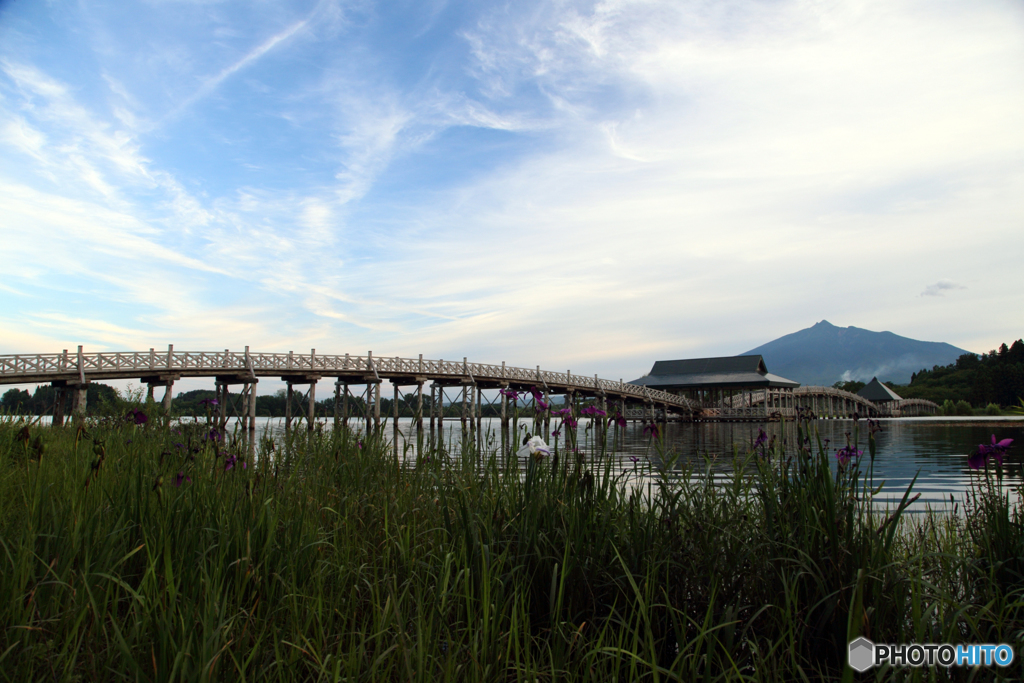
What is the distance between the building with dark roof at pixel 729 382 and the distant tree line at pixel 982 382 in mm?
20112

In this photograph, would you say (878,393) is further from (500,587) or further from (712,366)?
(500,587)

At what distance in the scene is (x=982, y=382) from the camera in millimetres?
67438

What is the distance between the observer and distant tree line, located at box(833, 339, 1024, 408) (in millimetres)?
63766

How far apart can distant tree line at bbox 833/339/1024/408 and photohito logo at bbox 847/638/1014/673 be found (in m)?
61.8

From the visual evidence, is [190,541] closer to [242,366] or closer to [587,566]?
[587,566]

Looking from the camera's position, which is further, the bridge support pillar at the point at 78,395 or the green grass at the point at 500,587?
the bridge support pillar at the point at 78,395

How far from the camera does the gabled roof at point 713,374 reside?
5794 centimetres

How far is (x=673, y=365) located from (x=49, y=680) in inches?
2728

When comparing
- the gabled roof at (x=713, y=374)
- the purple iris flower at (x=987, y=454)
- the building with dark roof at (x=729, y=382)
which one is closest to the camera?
the purple iris flower at (x=987, y=454)

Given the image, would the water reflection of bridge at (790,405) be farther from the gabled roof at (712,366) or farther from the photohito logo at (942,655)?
the photohito logo at (942,655)

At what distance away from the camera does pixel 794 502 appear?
296 centimetres

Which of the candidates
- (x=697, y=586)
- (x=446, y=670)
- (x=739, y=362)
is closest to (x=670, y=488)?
(x=697, y=586)

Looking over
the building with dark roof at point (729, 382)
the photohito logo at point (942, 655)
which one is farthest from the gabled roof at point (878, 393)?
the photohito logo at point (942, 655)

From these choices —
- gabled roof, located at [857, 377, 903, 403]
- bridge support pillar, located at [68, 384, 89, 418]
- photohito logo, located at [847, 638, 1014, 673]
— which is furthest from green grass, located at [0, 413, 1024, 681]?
gabled roof, located at [857, 377, 903, 403]
